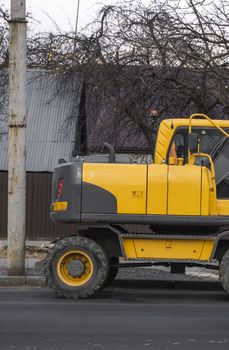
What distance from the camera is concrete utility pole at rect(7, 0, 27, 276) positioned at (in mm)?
13359

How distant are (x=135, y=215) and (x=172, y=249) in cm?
81

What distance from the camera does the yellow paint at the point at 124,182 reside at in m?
11.3

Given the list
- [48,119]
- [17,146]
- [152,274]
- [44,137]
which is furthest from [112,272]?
[48,119]

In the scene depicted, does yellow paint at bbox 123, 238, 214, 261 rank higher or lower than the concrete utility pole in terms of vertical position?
lower

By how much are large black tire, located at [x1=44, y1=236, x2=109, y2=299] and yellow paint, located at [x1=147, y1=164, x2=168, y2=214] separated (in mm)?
1112

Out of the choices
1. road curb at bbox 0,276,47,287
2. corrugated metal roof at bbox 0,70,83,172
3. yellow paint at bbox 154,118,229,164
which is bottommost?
road curb at bbox 0,276,47,287

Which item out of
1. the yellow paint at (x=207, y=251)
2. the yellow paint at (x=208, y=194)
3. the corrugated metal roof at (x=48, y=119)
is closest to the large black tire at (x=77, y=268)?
the yellow paint at (x=207, y=251)

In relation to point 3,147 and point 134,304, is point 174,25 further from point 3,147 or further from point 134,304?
point 134,304

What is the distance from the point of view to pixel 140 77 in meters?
19.4

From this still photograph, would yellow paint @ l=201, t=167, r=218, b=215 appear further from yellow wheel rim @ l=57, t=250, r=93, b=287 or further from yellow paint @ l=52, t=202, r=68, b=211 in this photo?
yellow paint @ l=52, t=202, r=68, b=211

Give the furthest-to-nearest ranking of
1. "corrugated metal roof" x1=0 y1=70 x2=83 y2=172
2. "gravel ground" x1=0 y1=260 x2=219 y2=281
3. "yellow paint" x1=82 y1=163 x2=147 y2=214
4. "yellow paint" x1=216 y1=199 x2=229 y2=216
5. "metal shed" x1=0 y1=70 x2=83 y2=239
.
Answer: "corrugated metal roof" x1=0 y1=70 x2=83 y2=172 < "metal shed" x1=0 y1=70 x2=83 y2=239 < "gravel ground" x1=0 y1=260 x2=219 y2=281 < "yellow paint" x1=216 y1=199 x2=229 y2=216 < "yellow paint" x1=82 y1=163 x2=147 y2=214

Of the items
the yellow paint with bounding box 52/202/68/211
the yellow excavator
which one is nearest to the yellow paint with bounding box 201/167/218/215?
the yellow excavator

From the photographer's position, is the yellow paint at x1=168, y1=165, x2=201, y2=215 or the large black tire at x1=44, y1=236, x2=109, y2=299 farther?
the large black tire at x1=44, y1=236, x2=109, y2=299

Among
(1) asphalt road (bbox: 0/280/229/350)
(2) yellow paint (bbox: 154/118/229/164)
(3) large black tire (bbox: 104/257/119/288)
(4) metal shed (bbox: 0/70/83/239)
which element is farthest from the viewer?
(4) metal shed (bbox: 0/70/83/239)
